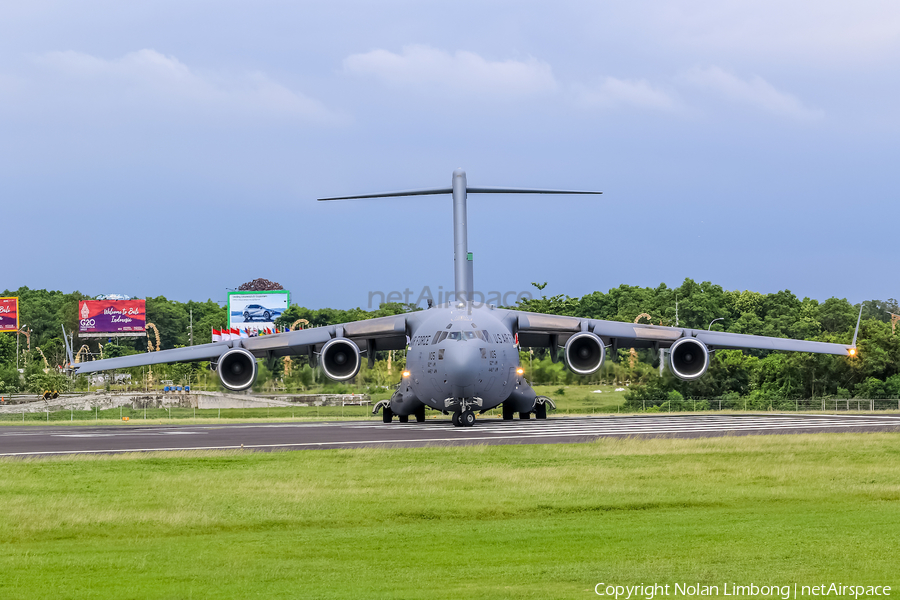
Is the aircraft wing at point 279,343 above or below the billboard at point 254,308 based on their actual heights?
below

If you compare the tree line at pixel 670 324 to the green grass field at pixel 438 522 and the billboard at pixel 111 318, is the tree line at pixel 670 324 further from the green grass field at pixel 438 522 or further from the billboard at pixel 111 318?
the green grass field at pixel 438 522

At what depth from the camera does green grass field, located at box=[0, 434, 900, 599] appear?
8820 mm

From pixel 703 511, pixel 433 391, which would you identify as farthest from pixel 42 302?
pixel 703 511

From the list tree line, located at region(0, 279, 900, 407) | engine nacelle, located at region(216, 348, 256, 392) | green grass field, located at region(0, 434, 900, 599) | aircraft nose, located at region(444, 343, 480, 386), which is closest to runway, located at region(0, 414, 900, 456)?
aircraft nose, located at region(444, 343, 480, 386)

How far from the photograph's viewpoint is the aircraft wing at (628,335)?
A: 116 ft

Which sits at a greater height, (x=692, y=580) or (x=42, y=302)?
(x=42, y=302)

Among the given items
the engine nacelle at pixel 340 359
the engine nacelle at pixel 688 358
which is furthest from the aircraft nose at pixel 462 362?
the engine nacelle at pixel 688 358

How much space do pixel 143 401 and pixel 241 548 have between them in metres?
65.6

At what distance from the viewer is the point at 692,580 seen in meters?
8.52

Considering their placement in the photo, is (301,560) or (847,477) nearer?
(301,560)

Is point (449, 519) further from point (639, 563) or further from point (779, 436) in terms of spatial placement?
point (779, 436)

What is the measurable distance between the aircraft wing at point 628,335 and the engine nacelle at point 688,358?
1.96ft

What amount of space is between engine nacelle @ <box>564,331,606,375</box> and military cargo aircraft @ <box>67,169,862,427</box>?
31 mm

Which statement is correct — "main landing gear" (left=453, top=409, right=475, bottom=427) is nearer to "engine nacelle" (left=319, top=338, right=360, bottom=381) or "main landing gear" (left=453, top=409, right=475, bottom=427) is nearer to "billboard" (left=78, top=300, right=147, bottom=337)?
"engine nacelle" (left=319, top=338, right=360, bottom=381)
